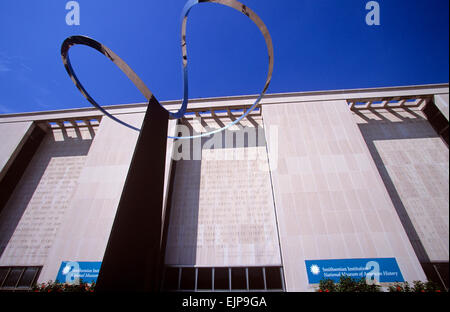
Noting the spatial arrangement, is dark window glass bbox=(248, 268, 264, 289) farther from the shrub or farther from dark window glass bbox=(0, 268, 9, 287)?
dark window glass bbox=(0, 268, 9, 287)

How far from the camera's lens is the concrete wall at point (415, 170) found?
14797mm

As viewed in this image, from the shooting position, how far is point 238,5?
342 inches

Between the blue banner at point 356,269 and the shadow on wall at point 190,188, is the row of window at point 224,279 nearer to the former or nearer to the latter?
the shadow on wall at point 190,188

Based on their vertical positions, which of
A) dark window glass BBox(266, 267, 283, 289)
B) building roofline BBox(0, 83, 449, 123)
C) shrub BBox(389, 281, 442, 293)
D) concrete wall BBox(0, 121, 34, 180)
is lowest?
shrub BBox(389, 281, 442, 293)

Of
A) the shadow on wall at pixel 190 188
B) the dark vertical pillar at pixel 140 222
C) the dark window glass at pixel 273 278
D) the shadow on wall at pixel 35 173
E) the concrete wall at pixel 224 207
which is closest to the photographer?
the dark vertical pillar at pixel 140 222

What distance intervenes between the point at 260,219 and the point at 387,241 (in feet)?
27.6

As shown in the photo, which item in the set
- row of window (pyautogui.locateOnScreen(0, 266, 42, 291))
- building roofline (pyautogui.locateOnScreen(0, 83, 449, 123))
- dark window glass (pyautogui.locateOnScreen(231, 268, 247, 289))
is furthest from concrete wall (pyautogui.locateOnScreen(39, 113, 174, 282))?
dark window glass (pyautogui.locateOnScreen(231, 268, 247, 289))

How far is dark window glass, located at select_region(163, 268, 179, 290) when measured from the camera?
1346 centimetres

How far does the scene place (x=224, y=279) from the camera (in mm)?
13531

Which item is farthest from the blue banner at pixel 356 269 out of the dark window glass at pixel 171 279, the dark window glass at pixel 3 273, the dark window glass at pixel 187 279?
the dark window glass at pixel 3 273

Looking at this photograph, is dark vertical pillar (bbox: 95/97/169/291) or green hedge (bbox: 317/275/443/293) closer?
dark vertical pillar (bbox: 95/97/169/291)

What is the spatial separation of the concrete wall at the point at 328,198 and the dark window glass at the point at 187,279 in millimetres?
6442

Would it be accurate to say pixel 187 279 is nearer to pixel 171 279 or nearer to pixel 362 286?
pixel 171 279

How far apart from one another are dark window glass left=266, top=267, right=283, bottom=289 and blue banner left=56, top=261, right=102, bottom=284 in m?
11.5
